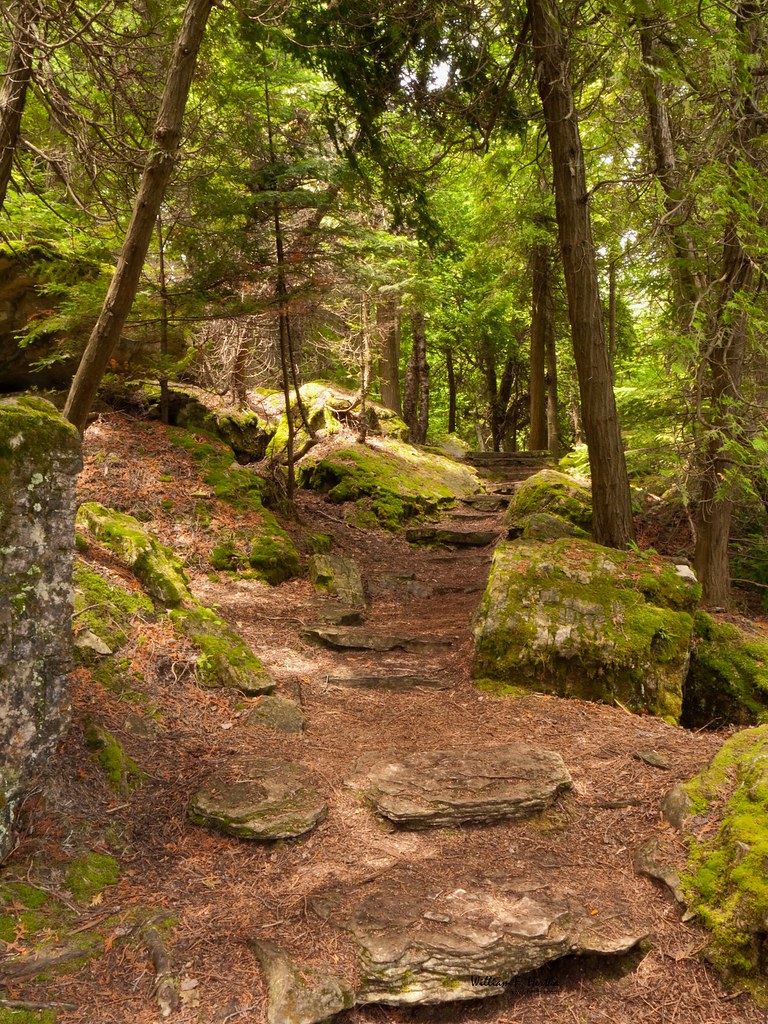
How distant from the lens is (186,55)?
5.31m

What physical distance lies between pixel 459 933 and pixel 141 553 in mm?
4117

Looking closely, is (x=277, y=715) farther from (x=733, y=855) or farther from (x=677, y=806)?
(x=733, y=855)

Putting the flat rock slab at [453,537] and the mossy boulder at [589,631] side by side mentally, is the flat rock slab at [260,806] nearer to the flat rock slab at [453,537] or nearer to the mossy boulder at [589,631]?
the mossy boulder at [589,631]

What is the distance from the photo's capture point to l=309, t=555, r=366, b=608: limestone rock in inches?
324

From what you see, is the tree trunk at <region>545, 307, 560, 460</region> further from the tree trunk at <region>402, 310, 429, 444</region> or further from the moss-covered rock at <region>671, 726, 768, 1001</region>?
the moss-covered rock at <region>671, 726, 768, 1001</region>

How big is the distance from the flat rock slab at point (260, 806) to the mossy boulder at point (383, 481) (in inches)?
303

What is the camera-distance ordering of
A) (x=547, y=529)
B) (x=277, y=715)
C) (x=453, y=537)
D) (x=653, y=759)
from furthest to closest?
(x=453, y=537)
(x=547, y=529)
(x=277, y=715)
(x=653, y=759)

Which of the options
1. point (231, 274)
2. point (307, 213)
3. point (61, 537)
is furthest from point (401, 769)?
point (307, 213)

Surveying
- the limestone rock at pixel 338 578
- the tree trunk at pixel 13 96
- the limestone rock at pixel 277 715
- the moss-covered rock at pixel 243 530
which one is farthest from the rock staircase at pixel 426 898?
the tree trunk at pixel 13 96

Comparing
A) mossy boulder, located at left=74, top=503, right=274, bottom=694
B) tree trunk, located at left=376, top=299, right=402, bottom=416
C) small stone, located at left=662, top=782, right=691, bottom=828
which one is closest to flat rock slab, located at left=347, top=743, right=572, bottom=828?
small stone, located at left=662, top=782, right=691, bottom=828

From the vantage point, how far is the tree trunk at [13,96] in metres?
4.96

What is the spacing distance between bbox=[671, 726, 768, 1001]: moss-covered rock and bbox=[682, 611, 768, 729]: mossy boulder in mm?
2102

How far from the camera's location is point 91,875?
327 cm

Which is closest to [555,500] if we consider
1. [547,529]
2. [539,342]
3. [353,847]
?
[547,529]
